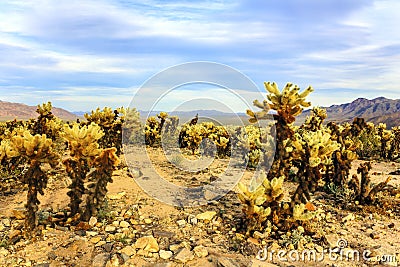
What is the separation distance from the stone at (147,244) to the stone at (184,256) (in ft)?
1.10

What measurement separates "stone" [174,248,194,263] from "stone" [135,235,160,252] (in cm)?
34

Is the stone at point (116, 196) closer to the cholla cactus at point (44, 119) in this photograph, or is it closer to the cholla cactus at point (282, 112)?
the cholla cactus at point (282, 112)

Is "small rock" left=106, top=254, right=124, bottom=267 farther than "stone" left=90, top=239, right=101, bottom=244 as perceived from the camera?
No

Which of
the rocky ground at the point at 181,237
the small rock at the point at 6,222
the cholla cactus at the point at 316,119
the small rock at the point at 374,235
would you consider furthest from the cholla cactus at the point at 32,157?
the cholla cactus at the point at 316,119

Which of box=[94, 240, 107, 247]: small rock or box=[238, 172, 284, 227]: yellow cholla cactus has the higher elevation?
box=[238, 172, 284, 227]: yellow cholla cactus

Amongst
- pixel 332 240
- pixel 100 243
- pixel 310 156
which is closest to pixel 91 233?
pixel 100 243

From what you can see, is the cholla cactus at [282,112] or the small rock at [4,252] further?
the cholla cactus at [282,112]

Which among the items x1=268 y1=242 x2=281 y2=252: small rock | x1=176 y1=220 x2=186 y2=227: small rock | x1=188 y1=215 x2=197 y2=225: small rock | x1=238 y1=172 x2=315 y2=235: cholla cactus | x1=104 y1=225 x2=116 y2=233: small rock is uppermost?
x1=238 y1=172 x2=315 y2=235: cholla cactus

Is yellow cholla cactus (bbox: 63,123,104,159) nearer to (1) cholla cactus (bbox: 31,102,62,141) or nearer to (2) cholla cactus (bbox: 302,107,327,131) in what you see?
(1) cholla cactus (bbox: 31,102,62,141)

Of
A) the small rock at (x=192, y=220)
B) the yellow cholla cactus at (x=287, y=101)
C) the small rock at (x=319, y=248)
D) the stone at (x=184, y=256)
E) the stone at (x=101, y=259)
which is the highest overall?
the yellow cholla cactus at (x=287, y=101)

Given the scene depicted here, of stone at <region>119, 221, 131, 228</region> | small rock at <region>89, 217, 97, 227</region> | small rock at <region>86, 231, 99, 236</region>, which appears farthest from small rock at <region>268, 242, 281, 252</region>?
small rock at <region>89, 217, 97, 227</region>

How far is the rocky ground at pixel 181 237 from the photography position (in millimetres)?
4328

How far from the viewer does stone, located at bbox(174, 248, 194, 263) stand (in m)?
4.25

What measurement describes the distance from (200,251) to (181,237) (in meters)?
0.56
